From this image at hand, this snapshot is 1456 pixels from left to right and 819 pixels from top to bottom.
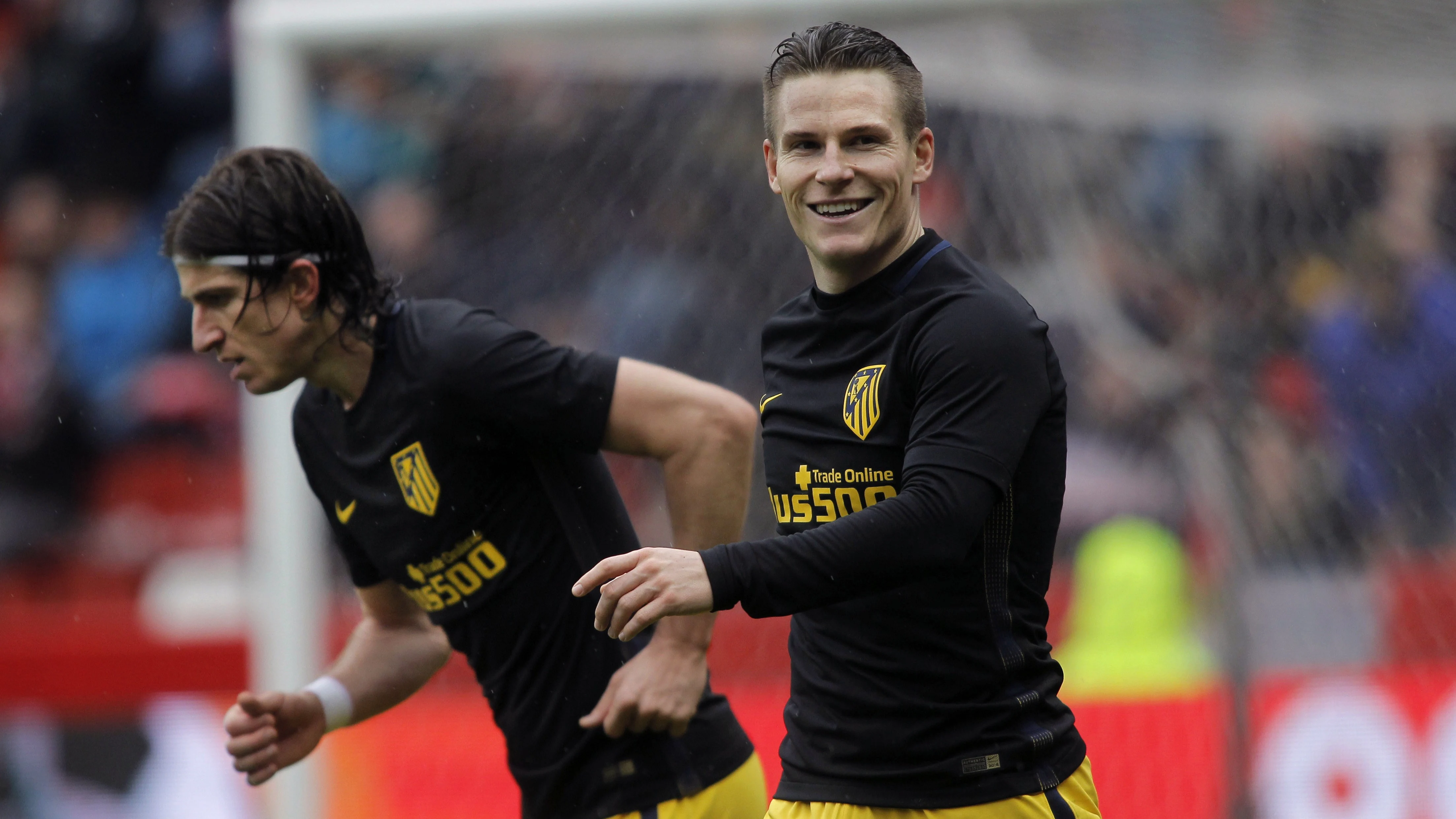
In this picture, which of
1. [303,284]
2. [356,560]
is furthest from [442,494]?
[303,284]

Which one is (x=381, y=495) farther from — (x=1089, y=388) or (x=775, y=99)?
(x=1089, y=388)

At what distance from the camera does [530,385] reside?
305cm

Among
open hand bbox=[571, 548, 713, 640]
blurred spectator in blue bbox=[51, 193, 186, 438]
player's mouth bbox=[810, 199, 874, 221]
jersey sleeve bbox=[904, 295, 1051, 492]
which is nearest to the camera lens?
open hand bbox=[571, 548, 713, 640]

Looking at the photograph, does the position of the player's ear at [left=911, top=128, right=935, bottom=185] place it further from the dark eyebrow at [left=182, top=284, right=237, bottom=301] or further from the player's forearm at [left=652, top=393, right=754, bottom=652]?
the dark eyebrow at [left=182, top=284, right=237, bottom=301]

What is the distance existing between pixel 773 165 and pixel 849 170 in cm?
22

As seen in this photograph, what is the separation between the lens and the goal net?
Result: 5.80 metres

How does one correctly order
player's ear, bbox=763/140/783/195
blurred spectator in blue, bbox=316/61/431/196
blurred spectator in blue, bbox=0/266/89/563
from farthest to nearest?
blurred spectator in blue, bbox=0/266/89/563, blurred spectator in blue, bbox=316/61/431/196, player's ear, bbox=763/140/783/195

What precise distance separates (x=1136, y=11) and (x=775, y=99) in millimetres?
2934

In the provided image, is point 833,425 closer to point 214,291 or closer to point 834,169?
point 834,169

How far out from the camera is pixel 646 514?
6.16m

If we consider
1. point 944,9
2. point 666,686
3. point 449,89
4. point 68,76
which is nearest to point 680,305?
point 449,89

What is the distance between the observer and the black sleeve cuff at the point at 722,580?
2.22 meters

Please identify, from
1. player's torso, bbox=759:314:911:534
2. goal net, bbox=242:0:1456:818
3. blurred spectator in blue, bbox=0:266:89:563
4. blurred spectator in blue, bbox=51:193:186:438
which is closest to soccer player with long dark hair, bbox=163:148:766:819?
player's torso, bbox=759:314:911:534

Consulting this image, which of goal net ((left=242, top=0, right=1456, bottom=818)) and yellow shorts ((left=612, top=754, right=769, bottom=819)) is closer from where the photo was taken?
yellow shorts ((left=612, top=754, right=769, bottom=819))
